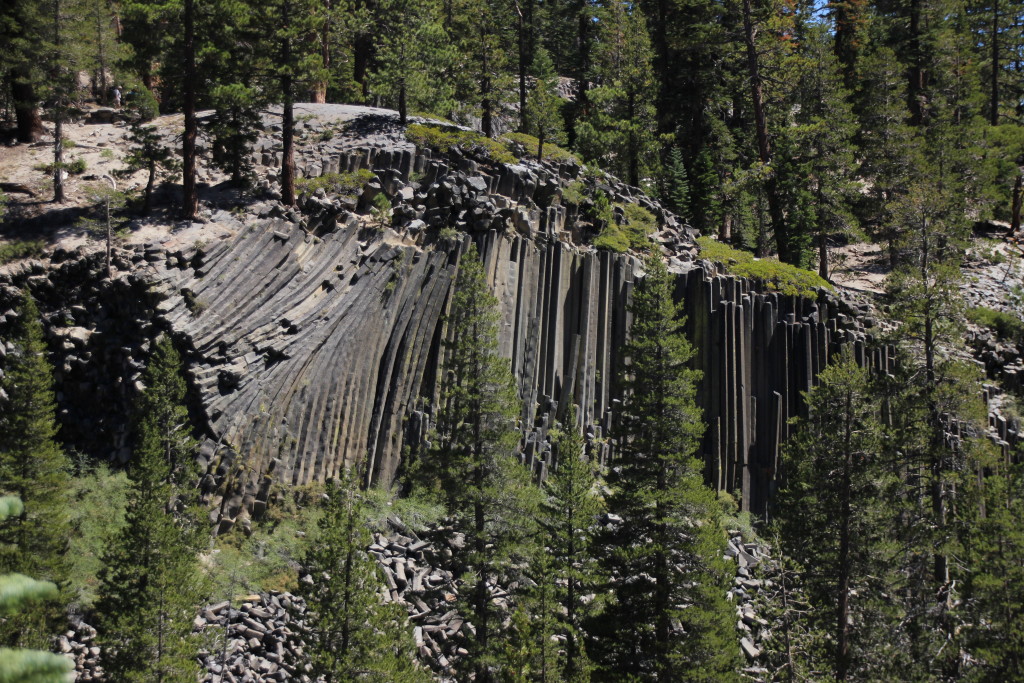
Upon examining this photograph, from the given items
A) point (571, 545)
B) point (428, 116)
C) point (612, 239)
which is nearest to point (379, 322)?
point (571, 545)

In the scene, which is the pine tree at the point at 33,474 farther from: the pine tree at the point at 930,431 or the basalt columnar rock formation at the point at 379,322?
the pine tree at the point at 930,431

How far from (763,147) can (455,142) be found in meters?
16.6

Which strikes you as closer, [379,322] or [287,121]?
[379,322]

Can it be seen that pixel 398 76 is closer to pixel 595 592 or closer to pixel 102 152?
pixel 102 152

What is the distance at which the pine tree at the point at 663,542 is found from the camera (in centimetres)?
1923

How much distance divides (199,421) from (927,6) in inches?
2087

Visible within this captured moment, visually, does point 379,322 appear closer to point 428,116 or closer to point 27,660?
point 428,116

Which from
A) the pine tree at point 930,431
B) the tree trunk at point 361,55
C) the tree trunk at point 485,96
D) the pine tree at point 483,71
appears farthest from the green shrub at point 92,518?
the tree trunk at point 361,55

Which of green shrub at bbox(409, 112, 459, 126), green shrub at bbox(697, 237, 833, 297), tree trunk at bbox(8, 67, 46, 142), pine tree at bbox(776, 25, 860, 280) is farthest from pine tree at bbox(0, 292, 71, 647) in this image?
pine tree at bbox(776, 25, 860, 280)

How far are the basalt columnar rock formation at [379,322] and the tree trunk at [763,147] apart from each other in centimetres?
637

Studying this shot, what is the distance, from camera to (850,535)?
2209cm

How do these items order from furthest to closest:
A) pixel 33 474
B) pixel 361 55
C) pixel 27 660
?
1. pixel 361 55
2. pixel 33 474
3. pixel 27 660

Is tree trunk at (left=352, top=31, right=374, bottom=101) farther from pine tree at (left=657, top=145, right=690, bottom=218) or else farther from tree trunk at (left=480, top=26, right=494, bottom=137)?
pine tree at (left=657, top=145, right=690, bottom=218)

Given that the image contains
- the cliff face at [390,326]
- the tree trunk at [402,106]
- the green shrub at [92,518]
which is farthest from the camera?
the tree trunk at [402,106]
